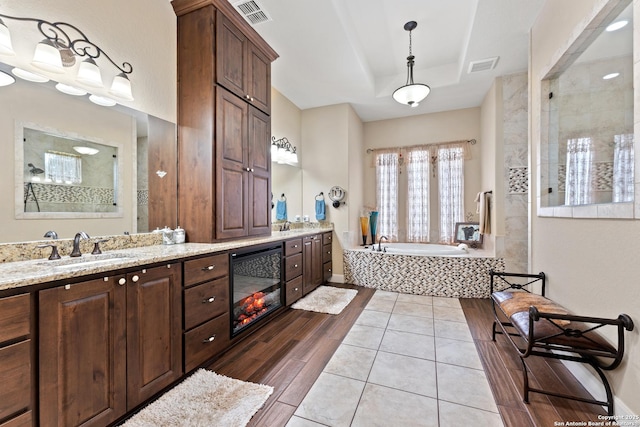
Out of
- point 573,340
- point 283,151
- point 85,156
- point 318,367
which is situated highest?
point 283,151

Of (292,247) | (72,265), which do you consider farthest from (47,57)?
(292,247)

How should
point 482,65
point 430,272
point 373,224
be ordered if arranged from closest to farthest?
1. point 482,65
2. point 430,272
3. point 373,224

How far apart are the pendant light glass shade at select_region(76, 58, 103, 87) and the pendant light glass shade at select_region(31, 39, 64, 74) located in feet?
0.32

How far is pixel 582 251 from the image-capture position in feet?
5.55

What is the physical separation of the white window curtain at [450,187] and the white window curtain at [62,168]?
4.76 m

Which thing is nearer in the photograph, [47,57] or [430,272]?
[47,57]

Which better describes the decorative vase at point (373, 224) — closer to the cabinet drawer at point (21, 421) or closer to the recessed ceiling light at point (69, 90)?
the recessed ceiling light at point (69, 90)

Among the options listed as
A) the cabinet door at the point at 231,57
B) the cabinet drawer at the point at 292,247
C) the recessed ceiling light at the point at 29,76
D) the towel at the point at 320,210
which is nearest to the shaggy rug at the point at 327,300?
the cabinet drawer at the point at 292,247

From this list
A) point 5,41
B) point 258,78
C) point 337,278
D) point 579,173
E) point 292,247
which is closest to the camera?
point 5,41

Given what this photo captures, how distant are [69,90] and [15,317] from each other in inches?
57.9

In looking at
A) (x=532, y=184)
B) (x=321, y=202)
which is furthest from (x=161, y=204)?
(x=532, y=184)

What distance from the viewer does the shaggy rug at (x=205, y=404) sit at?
1.36 m

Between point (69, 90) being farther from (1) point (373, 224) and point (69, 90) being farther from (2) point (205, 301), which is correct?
(1) point (373, 224)

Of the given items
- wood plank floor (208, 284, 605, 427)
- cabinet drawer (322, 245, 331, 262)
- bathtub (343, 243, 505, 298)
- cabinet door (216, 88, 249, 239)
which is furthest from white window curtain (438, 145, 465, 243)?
cabinet door (216, 88, 249, 239)
